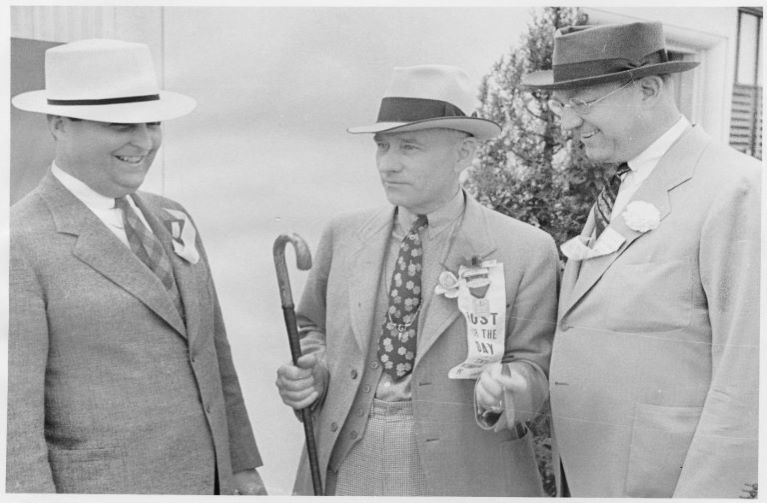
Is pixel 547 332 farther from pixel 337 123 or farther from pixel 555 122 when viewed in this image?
pixel 337 123

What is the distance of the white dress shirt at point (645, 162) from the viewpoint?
2299 millimetres

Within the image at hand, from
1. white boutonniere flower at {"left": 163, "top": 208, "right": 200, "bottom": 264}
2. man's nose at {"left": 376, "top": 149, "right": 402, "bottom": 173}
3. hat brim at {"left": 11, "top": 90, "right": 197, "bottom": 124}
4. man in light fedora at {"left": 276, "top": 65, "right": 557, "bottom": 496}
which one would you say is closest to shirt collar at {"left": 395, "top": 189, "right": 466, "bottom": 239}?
man in light fedora at {"left": 276, "top": 65, "right": 557, "bottom": 496}

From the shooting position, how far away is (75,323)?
7.01 feet

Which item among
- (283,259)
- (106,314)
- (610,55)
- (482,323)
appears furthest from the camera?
(283,259)

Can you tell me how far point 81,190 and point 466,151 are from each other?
1.10m

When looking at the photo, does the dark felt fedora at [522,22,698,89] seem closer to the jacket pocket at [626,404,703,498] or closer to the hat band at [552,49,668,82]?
the hat band at [552,49,668,82]

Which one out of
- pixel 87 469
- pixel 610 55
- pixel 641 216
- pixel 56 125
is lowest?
pixel 87 469

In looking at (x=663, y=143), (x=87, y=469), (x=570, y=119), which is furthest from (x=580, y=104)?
(x=87, y=469)

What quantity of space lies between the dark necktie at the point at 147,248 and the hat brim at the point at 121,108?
23 centimetres

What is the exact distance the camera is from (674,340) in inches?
86.8

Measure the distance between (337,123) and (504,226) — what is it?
1.95ft

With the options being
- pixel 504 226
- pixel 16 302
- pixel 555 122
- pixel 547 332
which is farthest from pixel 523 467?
pixel 16 302

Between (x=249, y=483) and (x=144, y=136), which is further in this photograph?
(x=249, y=483)

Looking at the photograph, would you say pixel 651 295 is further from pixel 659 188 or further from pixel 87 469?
pixel 87 469
